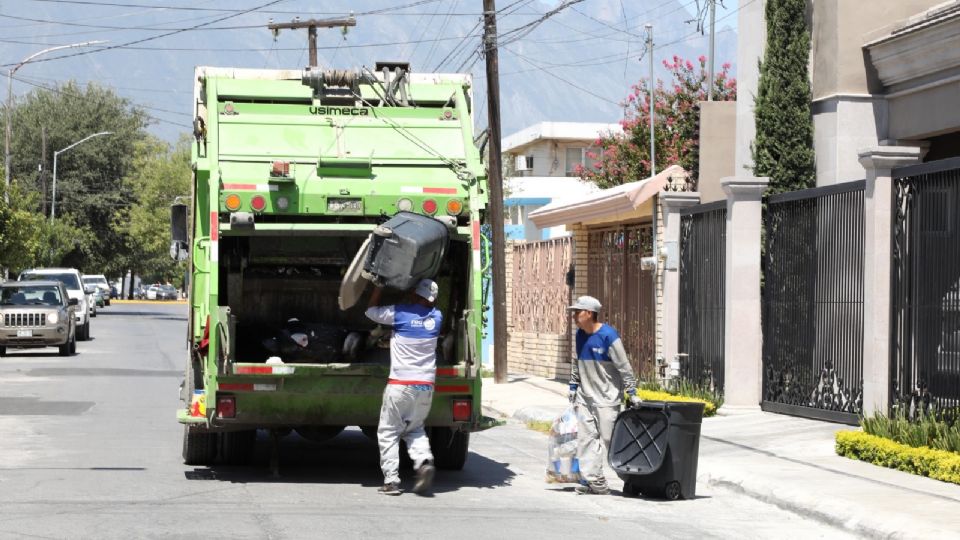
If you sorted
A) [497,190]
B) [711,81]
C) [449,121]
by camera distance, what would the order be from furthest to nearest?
[711,81], [497,190], [449,121]

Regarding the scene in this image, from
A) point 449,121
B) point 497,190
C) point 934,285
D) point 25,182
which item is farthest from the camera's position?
point 25,182

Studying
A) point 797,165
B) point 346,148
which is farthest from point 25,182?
point 346,148

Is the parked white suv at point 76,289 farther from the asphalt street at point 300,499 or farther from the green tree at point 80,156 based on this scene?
the green tree at point 80,156

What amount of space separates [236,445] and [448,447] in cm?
197

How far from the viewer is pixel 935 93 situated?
19.9m

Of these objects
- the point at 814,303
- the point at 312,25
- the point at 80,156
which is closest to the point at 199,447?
the point at 814,303

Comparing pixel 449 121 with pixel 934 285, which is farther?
pixel 934 285

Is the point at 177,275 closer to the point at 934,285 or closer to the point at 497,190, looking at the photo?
the point at 497,190

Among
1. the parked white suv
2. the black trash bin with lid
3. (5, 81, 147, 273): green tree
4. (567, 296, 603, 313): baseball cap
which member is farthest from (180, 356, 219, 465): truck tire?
(5, 81, 147, 273): green tree

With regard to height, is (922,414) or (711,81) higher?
(711,81)

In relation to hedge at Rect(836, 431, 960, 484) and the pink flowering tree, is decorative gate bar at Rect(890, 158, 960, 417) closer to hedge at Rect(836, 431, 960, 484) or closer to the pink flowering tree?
hedge at Rect(836, 431, 960, 484)

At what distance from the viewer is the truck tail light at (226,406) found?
41.9 ft

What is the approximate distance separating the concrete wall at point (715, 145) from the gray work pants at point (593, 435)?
36.9 ft

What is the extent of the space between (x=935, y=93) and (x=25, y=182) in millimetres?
64174
